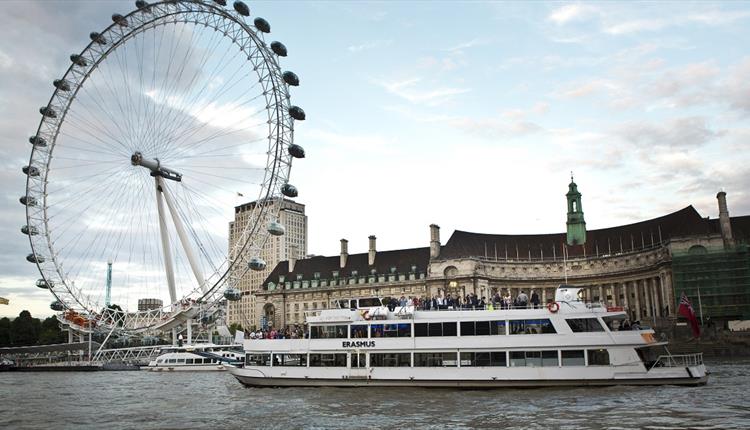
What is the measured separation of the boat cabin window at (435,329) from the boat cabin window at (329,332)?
478cm

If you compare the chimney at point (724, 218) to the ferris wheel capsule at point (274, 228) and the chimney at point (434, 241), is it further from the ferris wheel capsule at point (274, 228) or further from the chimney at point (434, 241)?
the ferris wheel capsule at point (274, 228)

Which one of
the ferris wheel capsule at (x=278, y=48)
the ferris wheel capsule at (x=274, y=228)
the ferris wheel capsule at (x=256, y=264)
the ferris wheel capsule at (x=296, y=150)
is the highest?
the ferris wheel capsule at (x=278, y=48)

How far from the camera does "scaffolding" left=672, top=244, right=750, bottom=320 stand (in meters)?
81.7

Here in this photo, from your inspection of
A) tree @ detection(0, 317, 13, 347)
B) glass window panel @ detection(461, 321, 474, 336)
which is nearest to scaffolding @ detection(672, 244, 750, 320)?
glass window panel @ detection(461, 321, 474, 336)

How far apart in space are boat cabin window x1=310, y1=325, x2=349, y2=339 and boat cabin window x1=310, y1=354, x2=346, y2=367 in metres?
1.17

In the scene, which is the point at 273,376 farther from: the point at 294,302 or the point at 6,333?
the point at 6,333

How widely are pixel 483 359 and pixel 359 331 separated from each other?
8.01 meters

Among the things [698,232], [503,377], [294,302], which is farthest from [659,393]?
[294,302]

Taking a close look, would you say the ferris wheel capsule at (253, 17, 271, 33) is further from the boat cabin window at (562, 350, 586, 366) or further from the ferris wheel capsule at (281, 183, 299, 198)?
the boat cabin window at (562, 350, 586, 366)

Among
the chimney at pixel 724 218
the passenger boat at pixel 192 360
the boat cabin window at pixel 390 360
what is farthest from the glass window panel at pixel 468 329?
the chimney at pixel 724 218

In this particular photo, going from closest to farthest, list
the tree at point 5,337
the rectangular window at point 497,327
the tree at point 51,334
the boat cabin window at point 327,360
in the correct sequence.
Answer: the rectangular window at point 497,327 < the boat cabin window at point 327,360 < the tree at point 5,337 < the tree at point 51,334

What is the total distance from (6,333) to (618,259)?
10924 centimetres

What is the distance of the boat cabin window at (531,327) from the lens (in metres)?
37.7

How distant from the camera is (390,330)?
40750 mm
